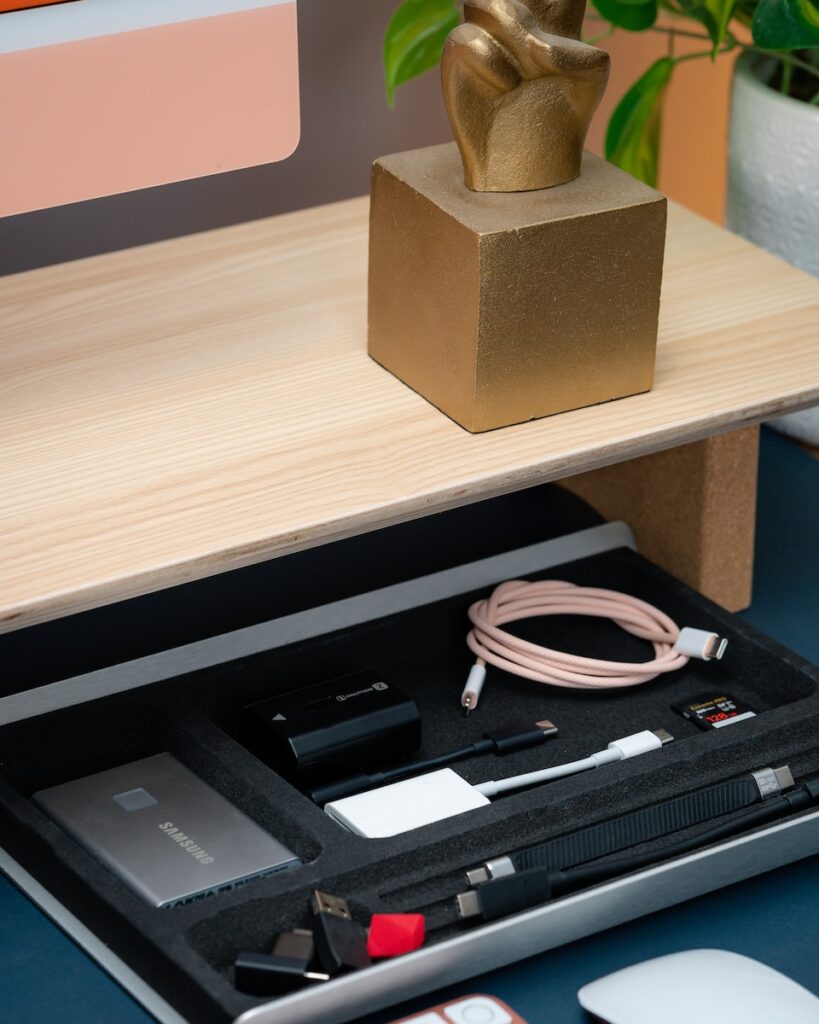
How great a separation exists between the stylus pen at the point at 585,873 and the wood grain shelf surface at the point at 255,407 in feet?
0.56

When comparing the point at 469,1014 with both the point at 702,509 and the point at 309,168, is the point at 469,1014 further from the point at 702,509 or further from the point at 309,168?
the point at 309,168

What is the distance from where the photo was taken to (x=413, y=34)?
115 centimetres

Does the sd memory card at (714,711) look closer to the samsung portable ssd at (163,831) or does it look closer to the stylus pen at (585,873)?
the stylus pen at (585,873)

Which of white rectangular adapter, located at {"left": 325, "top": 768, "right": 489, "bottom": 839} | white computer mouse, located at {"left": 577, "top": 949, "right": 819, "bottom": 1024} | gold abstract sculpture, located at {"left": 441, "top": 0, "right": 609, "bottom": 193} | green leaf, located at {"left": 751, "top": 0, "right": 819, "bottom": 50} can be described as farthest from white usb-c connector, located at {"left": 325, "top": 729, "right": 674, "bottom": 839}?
green leaf, located at {"left": 751, "top": 0, "right": 819, "bottom": 50}

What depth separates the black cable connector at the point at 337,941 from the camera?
2.23 feet

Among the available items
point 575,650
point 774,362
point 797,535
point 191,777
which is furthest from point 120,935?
point 797,535

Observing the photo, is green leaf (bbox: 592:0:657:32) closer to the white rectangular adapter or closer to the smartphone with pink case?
the white rectangular adapter

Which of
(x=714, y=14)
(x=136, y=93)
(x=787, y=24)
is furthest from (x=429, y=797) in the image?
(x=714, y=14)

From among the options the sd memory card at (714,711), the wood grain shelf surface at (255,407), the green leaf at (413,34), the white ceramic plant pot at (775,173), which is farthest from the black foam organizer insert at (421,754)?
the green leaf at (413,34)

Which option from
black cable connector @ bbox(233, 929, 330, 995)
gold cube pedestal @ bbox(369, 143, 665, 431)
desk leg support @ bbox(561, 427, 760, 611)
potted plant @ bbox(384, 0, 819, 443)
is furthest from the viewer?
potted plant @ bbox(384, 0, 819, 443)

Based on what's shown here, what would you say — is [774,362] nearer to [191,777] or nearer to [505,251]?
[505,251]

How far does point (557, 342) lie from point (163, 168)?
0.21m

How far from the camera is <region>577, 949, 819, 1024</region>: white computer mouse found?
26.6 inches

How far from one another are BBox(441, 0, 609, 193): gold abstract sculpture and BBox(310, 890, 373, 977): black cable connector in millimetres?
349
